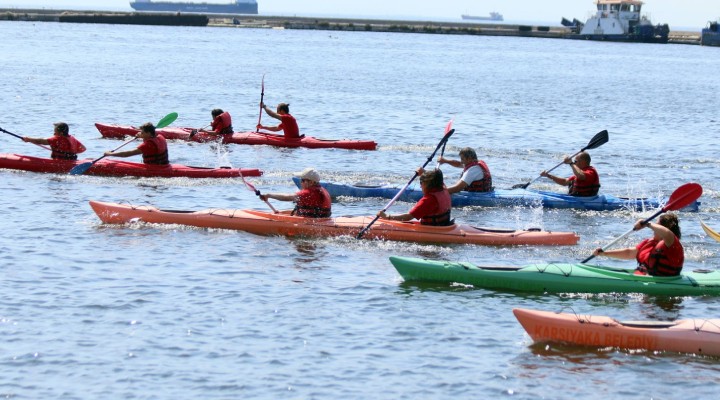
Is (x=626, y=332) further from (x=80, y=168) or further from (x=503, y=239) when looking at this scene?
(x=80, y=168)

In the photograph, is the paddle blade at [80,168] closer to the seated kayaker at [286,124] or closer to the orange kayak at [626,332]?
the seated kayaker at [286,124]

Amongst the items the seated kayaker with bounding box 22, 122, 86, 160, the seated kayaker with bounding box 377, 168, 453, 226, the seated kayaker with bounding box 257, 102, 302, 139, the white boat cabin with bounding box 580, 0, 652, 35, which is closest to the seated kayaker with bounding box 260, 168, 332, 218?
the seated kayaker with bounding box 377, 168, 453, 226

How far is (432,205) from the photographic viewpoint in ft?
56.7

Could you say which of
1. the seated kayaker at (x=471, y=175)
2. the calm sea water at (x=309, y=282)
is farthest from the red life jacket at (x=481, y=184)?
the calm sea water at (x=309, y=282)

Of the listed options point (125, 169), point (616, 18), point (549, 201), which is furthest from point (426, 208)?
point (616, 18)

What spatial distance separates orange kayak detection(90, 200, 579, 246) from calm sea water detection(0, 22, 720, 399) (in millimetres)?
218

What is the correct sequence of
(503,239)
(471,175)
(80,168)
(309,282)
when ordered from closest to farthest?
(309,282) → (503,239) → (471,175) → (80,168)

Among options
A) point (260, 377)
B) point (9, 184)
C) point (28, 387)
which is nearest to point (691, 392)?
point (260, 377)

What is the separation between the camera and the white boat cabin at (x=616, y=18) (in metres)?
95.2

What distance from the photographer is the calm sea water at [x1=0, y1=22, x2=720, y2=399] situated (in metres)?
12.0

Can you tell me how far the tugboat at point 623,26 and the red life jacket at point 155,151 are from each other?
77337 millimetres

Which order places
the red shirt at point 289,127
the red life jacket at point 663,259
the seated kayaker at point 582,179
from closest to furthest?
1. the red life jacket at point 663,259
2. the seated kayaker at point 582,179
3. the red shirt at point 289,127

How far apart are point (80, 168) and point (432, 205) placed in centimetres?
923

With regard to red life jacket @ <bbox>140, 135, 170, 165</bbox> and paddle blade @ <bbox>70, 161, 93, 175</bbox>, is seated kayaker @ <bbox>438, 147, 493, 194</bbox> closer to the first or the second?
red life jacket @ <bbox>140, 135, 170, 165</bbox>
